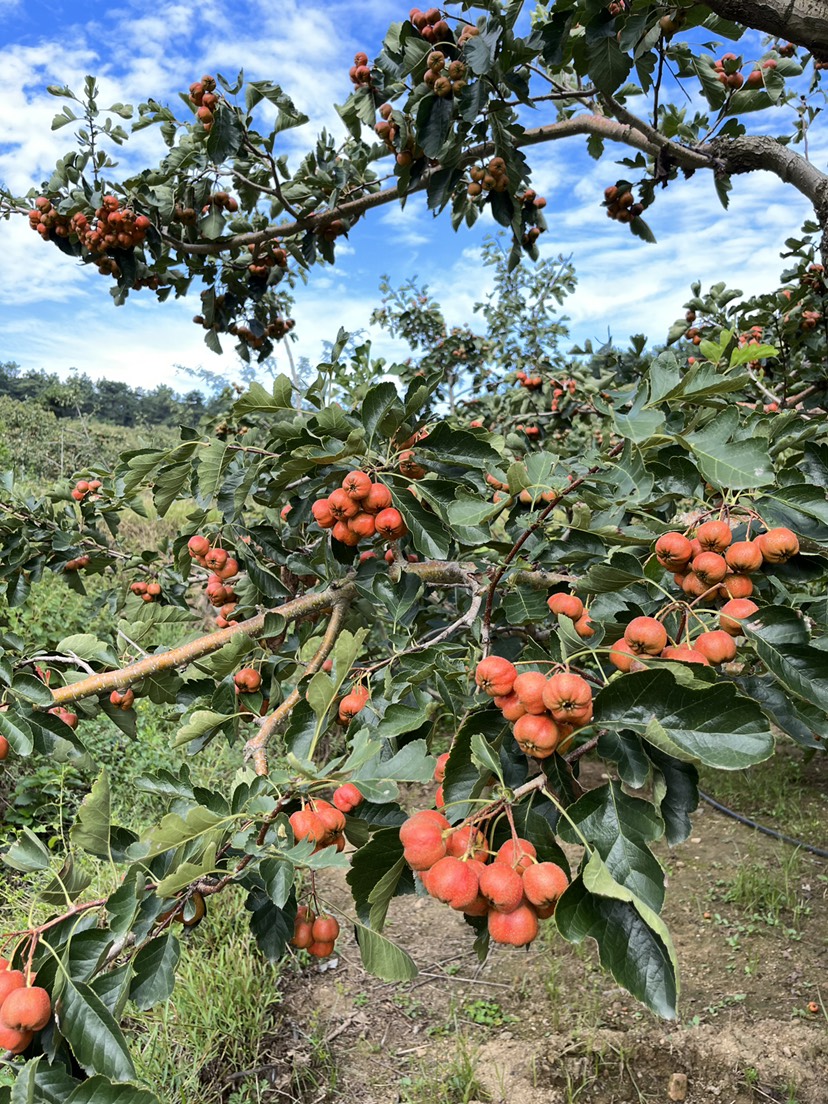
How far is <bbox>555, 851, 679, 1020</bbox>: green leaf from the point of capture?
2.42 feet

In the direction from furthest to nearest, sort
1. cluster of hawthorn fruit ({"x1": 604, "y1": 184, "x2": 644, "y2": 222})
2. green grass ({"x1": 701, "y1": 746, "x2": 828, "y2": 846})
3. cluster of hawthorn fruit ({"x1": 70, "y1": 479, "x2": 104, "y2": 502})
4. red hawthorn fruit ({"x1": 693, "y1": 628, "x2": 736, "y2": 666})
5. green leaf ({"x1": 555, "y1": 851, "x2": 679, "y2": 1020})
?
1. green grass ({"x1": 701, "y1": 746, "x2": 828, "y2": 846})
2. cluster of hawthorn fruit ({"x1": 604, "y1": 184, "x2": 644, "y2": 222})
3. cluster of hawthorn fruit ({"x1": 70, "y1": 479, "x2": 104, "y2": 502})
4. red hawthorn fruit ({"x1": 693, "y1": 628, "x2": 736, "y2": 666})
5. green leaf ({"x1": 555, "y1": 851, "x2": 679, "y2": 1020})

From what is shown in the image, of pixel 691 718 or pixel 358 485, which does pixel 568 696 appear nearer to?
pixel 691 718

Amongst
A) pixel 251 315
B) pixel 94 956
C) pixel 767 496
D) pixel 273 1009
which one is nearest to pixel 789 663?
pixel 767 496

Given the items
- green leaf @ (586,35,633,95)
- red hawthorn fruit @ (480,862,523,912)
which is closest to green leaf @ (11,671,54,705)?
red hawthorn fruit @ (480,862,523,912)

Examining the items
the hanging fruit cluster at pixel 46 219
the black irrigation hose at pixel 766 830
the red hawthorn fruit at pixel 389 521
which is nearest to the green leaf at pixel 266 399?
the red hawthorn fruit at pixel 389 521

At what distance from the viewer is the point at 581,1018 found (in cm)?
302

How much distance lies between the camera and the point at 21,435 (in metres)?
17.5

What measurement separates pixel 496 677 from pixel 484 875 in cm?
24

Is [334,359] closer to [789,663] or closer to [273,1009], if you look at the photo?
[789,663]

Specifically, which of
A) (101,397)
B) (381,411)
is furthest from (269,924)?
(101,397)

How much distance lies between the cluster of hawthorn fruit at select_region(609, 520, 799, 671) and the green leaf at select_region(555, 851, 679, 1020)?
0.31 meters

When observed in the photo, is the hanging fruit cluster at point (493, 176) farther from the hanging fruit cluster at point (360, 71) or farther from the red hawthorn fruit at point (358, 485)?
the red hawthorn fruit at point (358, 485)

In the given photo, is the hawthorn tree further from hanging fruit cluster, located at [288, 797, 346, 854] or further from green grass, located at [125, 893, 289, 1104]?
green grass, located at [125, 893, 289, 1104]

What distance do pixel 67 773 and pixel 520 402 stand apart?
12.4 feet
